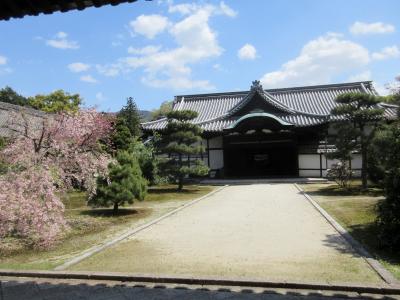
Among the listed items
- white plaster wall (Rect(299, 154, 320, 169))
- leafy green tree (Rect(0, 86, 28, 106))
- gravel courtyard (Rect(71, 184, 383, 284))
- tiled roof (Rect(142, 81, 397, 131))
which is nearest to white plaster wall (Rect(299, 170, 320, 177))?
white plaster wall (Rect(299, 154, 320, 169))

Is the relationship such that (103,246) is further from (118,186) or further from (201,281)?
(118,186)

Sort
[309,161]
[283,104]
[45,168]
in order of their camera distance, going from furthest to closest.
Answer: [283,104] → [309,161] → [45,168]

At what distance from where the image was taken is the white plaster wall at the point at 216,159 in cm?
2677

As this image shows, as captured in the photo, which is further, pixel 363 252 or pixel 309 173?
pixel 309 173

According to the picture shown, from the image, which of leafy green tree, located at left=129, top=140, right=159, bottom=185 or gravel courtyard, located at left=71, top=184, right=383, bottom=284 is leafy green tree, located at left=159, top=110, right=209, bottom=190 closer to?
leafy green tree, located at left=129, top=140, right=159, bottom=185

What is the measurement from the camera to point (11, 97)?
57.2 m

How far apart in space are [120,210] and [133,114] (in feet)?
65.7

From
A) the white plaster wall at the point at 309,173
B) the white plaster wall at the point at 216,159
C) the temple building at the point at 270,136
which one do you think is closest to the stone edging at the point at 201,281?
the temple building at the point at 270,136

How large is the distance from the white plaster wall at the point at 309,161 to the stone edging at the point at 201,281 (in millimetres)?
19739

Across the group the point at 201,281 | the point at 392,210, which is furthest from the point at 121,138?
the point at 201,281

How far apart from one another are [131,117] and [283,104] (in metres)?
12.1

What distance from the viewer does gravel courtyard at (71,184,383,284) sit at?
6.35m

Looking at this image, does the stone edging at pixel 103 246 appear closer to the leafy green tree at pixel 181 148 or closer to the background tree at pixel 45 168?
the background tree at pixel 45 168

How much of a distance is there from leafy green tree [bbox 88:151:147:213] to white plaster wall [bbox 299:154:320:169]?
1474 cm
